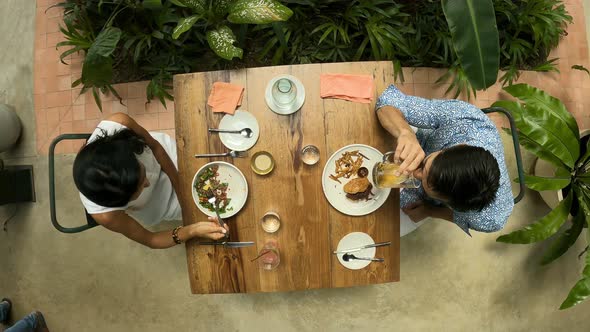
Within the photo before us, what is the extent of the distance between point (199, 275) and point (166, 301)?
1099mm

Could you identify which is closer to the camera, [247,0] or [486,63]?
[486,63]

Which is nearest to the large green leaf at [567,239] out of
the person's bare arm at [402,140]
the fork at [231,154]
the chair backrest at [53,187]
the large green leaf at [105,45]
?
the person's bare arm at [402,140]

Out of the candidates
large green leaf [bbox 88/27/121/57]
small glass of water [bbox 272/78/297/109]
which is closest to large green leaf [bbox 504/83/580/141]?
small glass of water [bbox 272/78/297/109]

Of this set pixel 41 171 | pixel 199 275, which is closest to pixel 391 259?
pixel 199 275

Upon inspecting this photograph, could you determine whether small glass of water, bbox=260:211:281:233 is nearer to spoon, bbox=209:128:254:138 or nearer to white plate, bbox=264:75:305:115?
spoon, bbox=209:128:254:138

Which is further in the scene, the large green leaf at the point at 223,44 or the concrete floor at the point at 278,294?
the concrete floor at the point at 278,294

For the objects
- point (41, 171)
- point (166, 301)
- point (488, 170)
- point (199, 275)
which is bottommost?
point (166, 301)

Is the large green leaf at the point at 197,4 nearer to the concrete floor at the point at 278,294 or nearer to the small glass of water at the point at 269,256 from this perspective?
the small glass of water at the point at 269,256

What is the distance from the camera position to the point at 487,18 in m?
1.69

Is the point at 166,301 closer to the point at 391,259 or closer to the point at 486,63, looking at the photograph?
the point at 391,259

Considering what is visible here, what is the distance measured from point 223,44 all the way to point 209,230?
1.00m

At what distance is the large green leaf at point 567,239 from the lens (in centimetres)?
230

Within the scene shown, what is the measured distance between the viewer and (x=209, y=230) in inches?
68.8

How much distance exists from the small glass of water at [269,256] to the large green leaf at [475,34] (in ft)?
4.10
